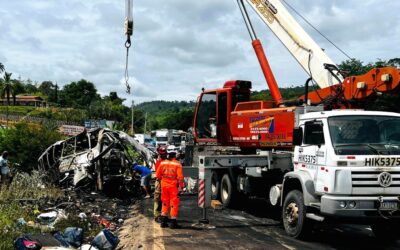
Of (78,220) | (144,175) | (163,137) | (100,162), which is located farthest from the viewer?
(163,137)

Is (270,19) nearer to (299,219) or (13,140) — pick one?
(299,219)

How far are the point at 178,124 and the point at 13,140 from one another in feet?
239

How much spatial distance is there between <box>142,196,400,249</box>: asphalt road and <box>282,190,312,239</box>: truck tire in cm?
16

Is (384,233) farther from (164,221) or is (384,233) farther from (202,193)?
(164,221)

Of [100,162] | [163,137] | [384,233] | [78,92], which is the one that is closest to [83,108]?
[78,92]

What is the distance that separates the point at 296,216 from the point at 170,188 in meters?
2.64

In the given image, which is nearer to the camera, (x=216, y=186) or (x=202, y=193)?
(x=202, y=193)

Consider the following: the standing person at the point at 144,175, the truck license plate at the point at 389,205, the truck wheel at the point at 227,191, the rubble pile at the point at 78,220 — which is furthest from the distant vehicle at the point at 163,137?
the truck license plate at the point at 389,205

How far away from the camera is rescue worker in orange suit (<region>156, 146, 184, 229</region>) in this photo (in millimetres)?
9391

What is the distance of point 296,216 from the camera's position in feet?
27.7

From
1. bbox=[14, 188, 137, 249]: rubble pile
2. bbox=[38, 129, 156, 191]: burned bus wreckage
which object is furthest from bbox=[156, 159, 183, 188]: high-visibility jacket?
bbox=[38, 129, 156, 191]: burned bus wreckage

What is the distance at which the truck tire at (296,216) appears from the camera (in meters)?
8.23

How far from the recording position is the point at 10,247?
7227 mm

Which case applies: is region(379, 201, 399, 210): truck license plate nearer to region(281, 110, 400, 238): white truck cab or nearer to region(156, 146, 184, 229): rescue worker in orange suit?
region(281, 110, 400, 238): white truck cab
